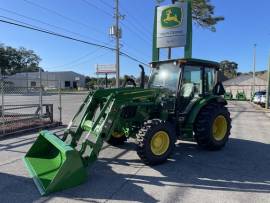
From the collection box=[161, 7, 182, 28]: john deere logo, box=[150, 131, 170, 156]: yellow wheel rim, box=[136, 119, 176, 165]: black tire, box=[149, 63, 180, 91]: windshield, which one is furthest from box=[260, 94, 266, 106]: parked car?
box=[150, 131, 170, 156]: yellow wheel rim

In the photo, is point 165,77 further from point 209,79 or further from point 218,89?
point 218,89

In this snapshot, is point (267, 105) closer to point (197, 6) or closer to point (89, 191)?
point (197, 6)

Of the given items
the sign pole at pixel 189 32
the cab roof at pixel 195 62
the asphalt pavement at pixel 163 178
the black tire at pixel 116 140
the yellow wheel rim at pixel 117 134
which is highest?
the sign pole at pixel 189 32

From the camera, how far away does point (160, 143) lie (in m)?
6.74

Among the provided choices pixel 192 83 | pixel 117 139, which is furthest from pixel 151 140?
pixel 192 83

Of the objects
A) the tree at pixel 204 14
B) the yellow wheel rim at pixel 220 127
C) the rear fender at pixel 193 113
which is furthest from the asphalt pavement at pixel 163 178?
the tree at pixel 204 14

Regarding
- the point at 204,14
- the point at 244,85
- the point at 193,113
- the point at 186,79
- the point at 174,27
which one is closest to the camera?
the point at 193,113

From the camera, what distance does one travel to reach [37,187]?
5.15m

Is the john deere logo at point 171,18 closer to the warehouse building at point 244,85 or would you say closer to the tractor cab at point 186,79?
the tractor cab at point 186,79

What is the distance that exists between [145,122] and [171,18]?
13.3m

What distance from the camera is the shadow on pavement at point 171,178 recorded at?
16.6 feet

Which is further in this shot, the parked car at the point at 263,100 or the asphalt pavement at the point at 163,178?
the parked car at the point at 263,100

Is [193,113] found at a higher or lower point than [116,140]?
higher

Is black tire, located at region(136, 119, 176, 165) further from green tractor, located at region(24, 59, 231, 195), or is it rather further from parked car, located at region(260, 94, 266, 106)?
parked car, located at region(260, 94, 266, 106)
